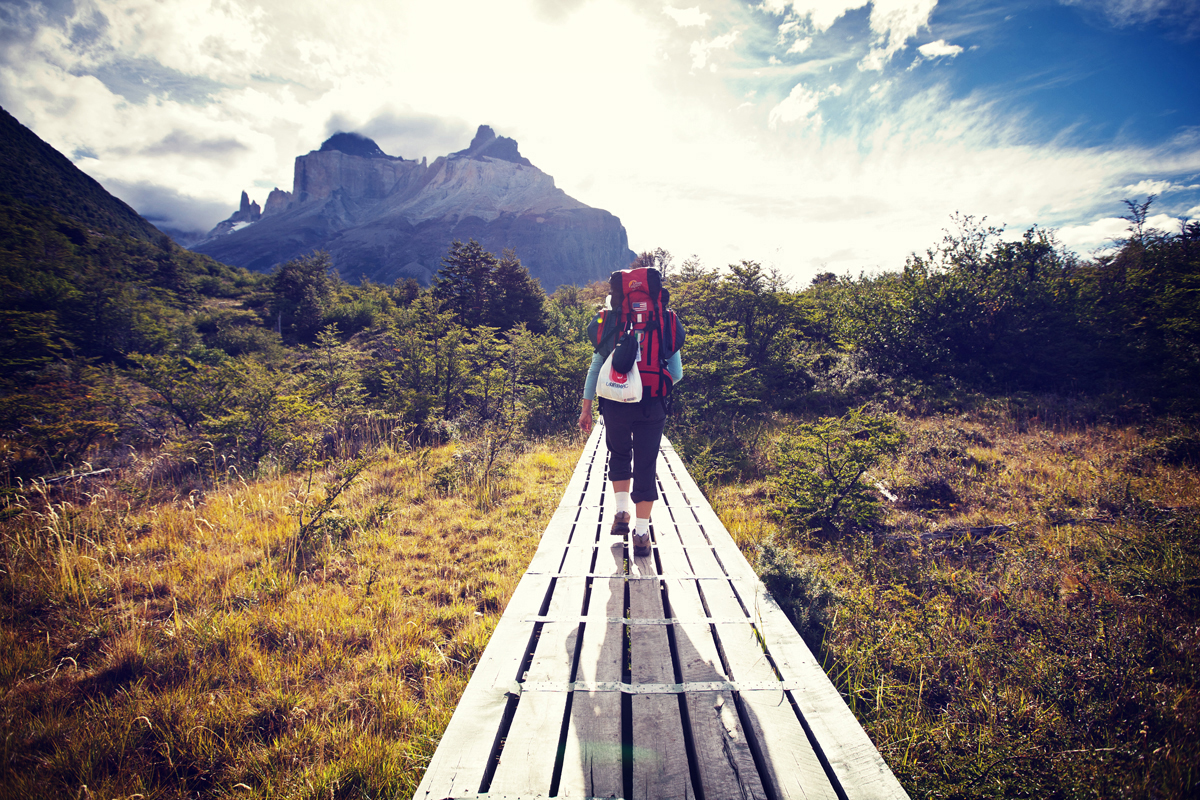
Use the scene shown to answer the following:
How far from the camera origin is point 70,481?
5.50 m

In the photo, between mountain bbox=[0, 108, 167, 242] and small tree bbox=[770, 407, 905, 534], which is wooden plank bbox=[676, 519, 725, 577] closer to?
small tree bbox=[770, 407, 905, 534]

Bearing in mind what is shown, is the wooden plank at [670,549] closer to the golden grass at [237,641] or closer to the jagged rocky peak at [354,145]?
the golden grass at [237,641]

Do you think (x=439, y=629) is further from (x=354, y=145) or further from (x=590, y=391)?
(x=354, y=145)

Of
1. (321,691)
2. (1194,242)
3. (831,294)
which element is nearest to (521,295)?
(831,294)

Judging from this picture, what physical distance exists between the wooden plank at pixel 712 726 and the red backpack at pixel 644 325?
171 centimetres

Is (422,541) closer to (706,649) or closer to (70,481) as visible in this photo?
(706,649)

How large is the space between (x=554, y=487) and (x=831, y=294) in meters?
12.6

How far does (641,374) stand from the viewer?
10.6ft

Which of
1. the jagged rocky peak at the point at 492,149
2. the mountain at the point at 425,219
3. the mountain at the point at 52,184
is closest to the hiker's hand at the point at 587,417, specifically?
the mountain at the point at 52,184

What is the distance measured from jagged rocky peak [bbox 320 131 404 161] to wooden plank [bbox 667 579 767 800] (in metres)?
219

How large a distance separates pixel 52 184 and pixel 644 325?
253 ft

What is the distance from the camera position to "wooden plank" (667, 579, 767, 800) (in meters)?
1.62

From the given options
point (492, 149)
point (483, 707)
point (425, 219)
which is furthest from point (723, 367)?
point (492, 149)

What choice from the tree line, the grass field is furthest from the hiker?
the tree line
